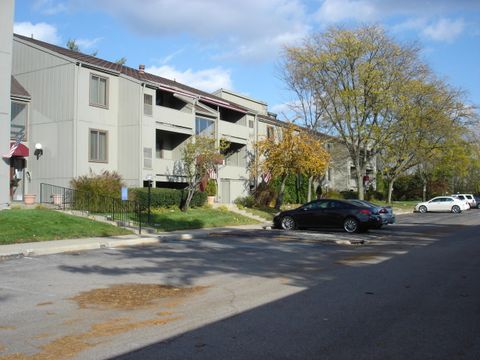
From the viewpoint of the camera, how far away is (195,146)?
29.5 metres

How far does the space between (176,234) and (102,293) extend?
1132cm

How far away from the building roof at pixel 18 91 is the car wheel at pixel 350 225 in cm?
1851

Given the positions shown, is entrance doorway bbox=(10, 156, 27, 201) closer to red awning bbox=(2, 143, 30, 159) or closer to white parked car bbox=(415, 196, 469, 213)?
red awning bbox=(2, 143, 30, 159)

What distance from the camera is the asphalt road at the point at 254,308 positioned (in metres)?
5.69

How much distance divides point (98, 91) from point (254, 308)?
23567mm

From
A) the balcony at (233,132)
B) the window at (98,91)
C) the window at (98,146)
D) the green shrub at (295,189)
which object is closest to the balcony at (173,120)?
the window at (98,91)

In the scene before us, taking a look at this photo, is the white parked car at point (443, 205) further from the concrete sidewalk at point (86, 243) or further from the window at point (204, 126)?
the concrete sidewalk at point (86, 243)

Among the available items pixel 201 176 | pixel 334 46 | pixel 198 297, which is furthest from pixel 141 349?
pixel 334 46

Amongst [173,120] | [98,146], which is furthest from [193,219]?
[173,120]

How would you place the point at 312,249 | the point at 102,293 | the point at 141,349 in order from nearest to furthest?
the point at 141,349 < the point at 102,293 < the point at 312,249

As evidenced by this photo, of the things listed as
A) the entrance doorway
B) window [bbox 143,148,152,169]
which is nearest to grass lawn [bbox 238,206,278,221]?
window [bbox 143,148,152,169]

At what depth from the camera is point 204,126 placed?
35.7 meters

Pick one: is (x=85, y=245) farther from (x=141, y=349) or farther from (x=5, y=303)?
(x=141, y=349)

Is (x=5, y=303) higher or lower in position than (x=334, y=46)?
lower
